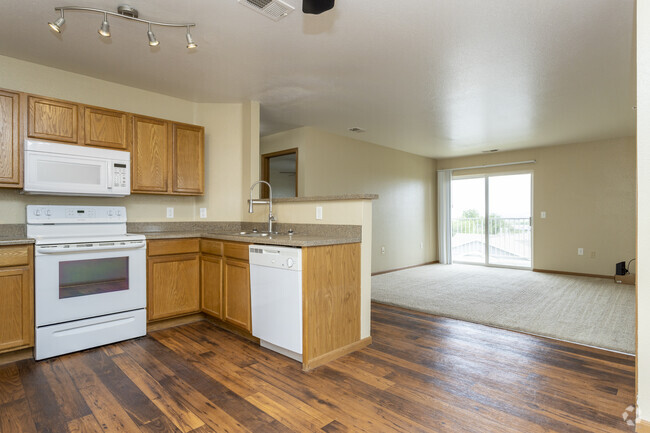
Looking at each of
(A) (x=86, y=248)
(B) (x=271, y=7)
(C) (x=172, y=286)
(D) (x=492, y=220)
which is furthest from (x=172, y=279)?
(D) (x=492, y=220)

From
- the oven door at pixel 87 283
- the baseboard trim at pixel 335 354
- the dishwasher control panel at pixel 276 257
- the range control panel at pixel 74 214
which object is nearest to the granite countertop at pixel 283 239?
the dishwasher control panel at pixel 276 257

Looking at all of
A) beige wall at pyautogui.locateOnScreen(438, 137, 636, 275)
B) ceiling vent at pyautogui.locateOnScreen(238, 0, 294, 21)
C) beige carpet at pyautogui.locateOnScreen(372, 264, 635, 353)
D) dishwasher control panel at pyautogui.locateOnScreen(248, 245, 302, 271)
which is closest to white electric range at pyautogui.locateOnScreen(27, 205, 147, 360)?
dishwasher control panel at pyautogui.locateOnScreen(248, 245, 302, 271)

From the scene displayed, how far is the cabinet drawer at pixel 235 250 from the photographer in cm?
286

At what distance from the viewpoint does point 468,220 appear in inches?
294

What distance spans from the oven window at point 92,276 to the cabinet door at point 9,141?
2.48ft

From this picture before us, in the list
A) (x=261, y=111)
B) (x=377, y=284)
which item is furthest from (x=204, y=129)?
(x=377, y=284)

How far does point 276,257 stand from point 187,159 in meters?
1.75

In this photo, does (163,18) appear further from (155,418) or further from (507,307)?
(507,307)

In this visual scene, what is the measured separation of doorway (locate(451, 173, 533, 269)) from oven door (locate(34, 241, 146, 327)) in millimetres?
6409

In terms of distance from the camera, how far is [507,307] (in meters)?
3.94

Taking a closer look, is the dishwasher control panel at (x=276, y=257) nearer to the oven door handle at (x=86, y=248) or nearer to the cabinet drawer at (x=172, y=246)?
the cabinet drawer at (x=172, y=246)

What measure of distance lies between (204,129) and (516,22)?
9.96ft

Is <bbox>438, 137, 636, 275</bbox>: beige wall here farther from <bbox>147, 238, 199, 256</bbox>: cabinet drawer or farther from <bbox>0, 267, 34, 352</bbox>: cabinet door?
<bbox>0, 267, 34, 352</bbox>: cabinet door
